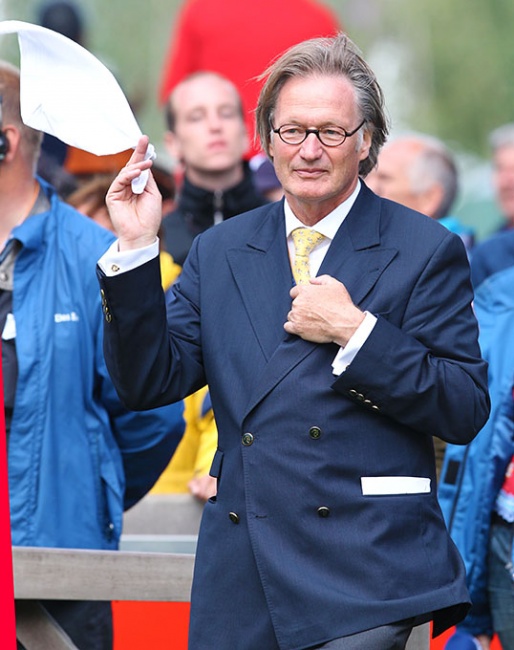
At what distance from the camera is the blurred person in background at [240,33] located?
367 inches

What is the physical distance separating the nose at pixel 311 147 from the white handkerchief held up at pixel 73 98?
1.43ft

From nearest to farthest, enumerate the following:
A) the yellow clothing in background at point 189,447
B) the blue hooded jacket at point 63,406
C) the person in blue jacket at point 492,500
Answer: the blue hooded jacket at point 63,406
the person in blue jacket at point 492,500
the yellow clothing in background at point 189,447

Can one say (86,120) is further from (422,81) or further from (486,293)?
(422,81)

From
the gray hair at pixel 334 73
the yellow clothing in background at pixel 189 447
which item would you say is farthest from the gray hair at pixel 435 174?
Result: the gray hair at pixel 334 73

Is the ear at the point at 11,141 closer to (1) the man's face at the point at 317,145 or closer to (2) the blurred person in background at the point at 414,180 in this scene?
(1) the man's face at the point at 317,145

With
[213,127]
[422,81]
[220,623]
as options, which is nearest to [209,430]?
[213,127]

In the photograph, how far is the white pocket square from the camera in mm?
3730

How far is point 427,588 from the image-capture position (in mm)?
3730

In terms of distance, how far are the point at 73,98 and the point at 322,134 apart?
65 cm

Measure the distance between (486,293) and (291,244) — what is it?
1342mm

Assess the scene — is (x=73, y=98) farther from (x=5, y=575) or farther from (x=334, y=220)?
(x=5, y=575)

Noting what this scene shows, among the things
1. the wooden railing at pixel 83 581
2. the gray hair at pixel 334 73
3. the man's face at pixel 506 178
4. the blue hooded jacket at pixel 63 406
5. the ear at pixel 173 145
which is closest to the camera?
the gray hair at pixel 334 73

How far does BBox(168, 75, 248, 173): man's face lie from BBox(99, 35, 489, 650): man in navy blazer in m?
3.02

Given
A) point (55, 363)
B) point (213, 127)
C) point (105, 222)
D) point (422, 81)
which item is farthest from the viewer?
point (422, 81)
